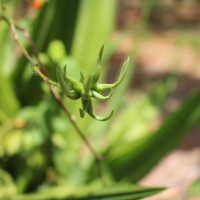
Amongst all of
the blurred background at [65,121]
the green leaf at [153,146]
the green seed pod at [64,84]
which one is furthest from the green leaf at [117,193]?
the green seed pod at [64,84]

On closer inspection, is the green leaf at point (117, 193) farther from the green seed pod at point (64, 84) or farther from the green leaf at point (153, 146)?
the green seed pod at point (64, 84)

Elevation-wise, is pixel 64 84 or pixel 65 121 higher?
pixel 64 84

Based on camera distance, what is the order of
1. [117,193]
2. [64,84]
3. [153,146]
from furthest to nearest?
1. [153,146]
2. [117,193]
3. [64,84]

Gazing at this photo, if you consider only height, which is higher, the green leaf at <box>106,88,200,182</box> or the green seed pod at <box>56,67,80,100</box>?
the green seed pod at <box>56,67,80,100</box>

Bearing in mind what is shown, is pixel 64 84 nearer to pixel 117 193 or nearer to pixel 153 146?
pixel 117 193

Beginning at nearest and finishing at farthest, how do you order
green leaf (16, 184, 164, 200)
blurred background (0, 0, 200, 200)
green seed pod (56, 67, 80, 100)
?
green seed pod (56, 67, 80, 100) < green leaf (16, 184, 164, 200) < blurred background (0, 0, 200, 200)

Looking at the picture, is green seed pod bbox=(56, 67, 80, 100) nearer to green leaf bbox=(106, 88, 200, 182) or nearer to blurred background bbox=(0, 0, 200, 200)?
blurred background bbox=(0, 0, 200, 200)

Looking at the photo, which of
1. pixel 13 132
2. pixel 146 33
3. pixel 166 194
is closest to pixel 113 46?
pixel 13 132

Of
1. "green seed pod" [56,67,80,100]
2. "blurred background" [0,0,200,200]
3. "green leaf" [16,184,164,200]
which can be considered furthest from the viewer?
"blurred background" [0,0,200,200]

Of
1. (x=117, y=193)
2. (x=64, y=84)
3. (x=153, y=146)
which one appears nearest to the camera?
(x=64, y=84)

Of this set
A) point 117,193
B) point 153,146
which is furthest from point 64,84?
point 153,146

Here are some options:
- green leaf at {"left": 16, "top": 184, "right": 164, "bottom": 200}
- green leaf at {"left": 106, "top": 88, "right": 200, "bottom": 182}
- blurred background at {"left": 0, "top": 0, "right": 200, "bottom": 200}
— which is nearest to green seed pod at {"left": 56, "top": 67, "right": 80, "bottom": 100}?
green leaf at {"left": 16, "top": 184, "right": 164, "bottom": 200}
